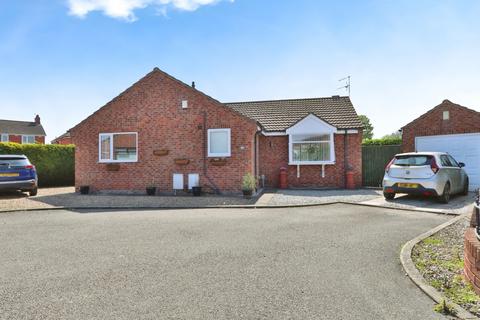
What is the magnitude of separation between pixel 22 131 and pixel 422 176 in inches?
2276

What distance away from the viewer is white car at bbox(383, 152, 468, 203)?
1050 cm

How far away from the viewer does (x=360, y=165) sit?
52.7 ft

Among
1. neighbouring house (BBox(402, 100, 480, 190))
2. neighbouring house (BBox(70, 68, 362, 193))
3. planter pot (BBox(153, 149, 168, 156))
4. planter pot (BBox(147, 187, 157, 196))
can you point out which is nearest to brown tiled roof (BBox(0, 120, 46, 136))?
neighbouring house (BBox(70, 68, 362, 193))

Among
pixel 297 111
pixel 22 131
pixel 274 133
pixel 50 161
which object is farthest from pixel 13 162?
pixel 22 131

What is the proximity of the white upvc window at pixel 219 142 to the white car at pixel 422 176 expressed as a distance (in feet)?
19.9

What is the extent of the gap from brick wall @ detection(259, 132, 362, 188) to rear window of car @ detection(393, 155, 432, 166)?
15.8 feet

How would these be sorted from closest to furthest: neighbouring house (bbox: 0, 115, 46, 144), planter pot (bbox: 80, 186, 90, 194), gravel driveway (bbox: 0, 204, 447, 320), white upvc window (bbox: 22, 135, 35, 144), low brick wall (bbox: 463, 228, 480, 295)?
gravel driveway (bbox: 0, 204, 447, 320), low brick wall (bbox: 463, 228, 480, 295), planter pot (bbox: 80, 186, 90, 194), neighbouring house (bbox: 0, 115, 46, 144), white upvc window (bbox: 22, 135, 35, 144)

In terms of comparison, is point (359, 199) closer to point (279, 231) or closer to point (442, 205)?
point (442, 205)

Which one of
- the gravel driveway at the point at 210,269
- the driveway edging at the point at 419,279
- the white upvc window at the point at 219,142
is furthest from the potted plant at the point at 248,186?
the driveway edging at the point at 419,279

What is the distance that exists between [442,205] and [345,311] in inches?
340

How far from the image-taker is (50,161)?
19297 mm

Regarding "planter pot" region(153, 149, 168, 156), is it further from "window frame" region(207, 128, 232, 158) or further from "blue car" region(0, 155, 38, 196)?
"blue car" region(0, 155, 38, 196)

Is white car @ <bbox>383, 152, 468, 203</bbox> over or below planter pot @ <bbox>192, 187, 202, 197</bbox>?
over

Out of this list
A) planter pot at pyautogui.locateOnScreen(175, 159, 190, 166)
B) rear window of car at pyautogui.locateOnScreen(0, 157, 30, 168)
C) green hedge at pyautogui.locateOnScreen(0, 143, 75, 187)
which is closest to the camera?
rear window of car at pyautogui.locateOnScreen(0, 157, 30, 168)
